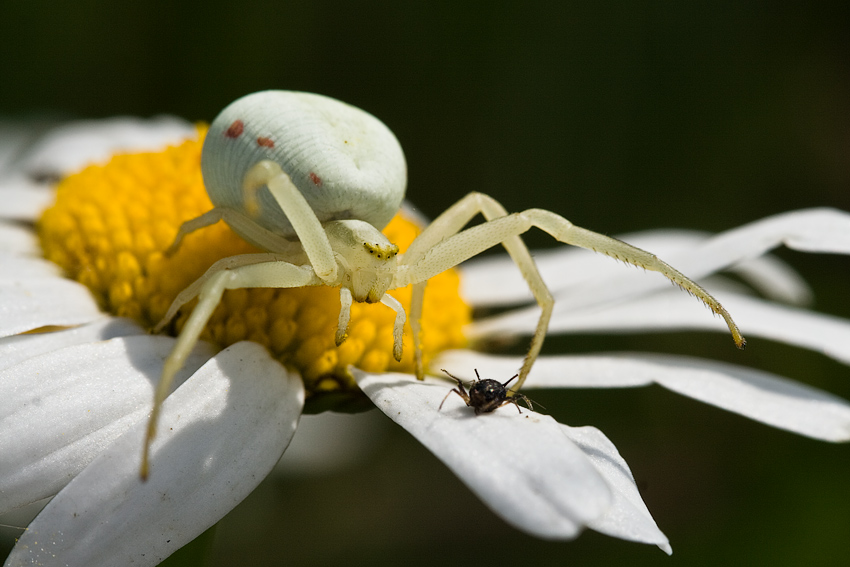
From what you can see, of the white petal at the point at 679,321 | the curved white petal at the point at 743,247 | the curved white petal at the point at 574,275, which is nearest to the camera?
the curved white petal at the point at 743,247

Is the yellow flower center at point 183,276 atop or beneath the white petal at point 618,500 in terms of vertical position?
beneath

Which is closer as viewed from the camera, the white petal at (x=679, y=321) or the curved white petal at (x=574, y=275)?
the white petal at (x=679, y=321)

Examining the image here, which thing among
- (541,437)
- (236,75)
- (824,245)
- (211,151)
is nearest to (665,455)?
(824,245)

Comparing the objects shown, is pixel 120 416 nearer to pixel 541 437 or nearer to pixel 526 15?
pixel 541 437

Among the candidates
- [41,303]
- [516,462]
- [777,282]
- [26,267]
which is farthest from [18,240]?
[777,282]

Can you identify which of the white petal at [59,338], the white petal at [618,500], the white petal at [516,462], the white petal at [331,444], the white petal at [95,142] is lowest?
the white petal at [331,444]

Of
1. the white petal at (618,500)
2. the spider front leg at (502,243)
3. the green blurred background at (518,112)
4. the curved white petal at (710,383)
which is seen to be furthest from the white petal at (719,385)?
the green blurred background at (518,112)

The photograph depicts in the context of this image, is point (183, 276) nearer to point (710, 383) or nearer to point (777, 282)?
point (710, 383)

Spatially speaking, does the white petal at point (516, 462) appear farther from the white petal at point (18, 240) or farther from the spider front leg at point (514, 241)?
the white petal at point (18, 240)
